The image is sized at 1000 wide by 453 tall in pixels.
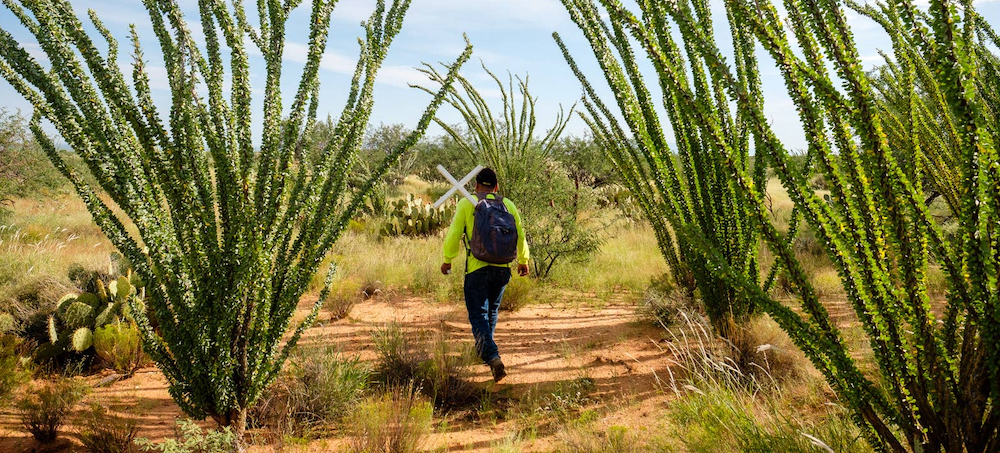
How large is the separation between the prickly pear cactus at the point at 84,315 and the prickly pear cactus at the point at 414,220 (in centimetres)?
577

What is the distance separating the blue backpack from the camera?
4.11m

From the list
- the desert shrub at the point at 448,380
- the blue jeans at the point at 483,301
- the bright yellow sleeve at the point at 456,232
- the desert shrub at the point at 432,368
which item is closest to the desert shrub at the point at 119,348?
the desert shrub at the point at 432,368

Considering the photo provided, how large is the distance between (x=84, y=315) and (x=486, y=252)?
3598 mm

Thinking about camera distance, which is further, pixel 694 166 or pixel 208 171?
pixel 694 166

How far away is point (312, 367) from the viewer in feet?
12.0

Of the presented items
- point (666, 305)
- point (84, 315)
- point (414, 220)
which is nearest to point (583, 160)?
point (414, 220)

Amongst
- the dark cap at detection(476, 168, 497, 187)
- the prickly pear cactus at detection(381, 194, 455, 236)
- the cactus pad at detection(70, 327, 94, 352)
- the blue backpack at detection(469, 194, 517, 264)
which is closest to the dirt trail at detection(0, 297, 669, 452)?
the cactus pad at detection(70, 327, 94, 352)

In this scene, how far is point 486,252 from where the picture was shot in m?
4.11

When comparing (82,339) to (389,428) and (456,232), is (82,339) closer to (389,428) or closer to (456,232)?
(389,428)

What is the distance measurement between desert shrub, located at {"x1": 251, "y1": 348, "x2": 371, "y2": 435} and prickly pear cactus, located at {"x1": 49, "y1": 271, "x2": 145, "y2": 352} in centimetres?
177

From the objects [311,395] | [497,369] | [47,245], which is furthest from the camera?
[47,245]

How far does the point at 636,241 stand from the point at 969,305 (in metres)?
8.48

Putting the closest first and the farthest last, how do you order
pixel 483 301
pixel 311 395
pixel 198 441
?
pixel 198 441 < pixel 311 395 < pixel 483 301

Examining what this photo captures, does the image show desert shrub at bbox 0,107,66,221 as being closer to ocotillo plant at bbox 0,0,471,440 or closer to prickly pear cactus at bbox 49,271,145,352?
prickly pear cactus at bbox 49,271,145,352
